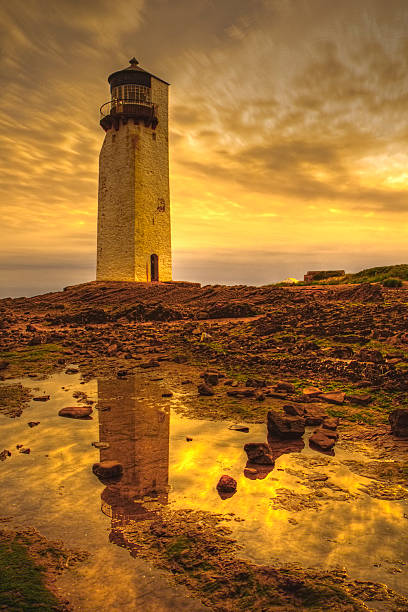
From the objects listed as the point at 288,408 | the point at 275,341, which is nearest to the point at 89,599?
the point at 288,408

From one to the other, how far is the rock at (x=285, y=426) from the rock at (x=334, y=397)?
1219mm

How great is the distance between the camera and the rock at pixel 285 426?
460 cm

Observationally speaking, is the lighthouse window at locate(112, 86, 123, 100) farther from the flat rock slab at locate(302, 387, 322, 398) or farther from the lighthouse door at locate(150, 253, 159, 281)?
the flat rock slab at locate(302, 387, 322, 398)

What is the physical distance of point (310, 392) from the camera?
627cm

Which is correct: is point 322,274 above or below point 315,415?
above

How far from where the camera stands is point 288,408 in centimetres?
532

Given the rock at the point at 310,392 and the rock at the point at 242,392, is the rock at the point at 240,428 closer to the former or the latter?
the rock at the point at 242,392

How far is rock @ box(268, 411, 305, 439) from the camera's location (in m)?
4.60

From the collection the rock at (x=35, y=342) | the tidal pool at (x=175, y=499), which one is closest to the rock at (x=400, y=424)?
the tidal pool at (x=175, y=499)

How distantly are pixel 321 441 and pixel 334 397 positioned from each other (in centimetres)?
177

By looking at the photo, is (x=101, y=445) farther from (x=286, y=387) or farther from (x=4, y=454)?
(x=286, y=387)

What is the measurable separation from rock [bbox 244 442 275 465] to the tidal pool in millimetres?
102

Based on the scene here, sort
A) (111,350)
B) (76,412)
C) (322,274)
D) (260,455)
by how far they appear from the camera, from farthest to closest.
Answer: (322,274) → (111,350) → (76,412) → (260,455)

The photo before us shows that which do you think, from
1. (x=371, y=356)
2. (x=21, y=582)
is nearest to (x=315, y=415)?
(x=371, y=356)
